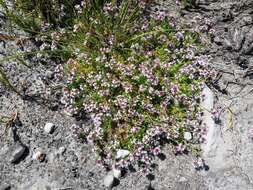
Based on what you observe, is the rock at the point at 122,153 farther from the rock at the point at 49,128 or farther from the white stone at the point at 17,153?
the white stone at the point at 17,153

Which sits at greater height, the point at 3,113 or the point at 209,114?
the point at 3,113

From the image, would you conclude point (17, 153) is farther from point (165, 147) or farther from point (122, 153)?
point (165, 147)

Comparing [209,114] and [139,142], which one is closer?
[139,142]

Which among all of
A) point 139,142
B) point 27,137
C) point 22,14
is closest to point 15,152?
point 27,137

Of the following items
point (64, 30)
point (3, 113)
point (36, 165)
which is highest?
point (64, 30)

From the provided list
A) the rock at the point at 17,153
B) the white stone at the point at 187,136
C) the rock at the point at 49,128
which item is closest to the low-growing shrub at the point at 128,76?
the white stone at the point at 187,136

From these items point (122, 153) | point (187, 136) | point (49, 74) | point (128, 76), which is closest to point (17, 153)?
point (49, 74)

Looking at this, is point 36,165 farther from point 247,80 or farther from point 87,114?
point 247,80
